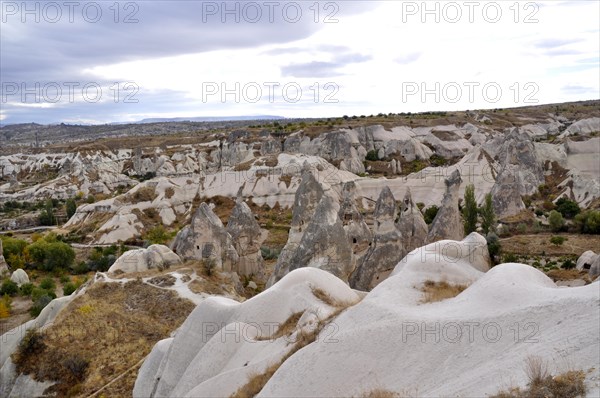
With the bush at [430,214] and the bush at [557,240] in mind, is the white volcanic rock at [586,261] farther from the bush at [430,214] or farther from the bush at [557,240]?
the bush at [430,214]

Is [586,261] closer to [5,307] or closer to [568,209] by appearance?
[568,209]

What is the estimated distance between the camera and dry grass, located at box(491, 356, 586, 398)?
231 inches

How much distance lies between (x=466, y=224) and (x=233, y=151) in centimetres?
4875

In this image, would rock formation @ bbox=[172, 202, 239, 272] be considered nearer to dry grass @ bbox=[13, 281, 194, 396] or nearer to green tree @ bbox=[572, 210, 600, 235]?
dry grass @ bbox=[13, 281, 194, 396]

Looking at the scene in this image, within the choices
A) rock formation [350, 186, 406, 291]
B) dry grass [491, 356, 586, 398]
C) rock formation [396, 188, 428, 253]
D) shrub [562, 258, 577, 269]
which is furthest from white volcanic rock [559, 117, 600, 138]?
dry grass [491, 356, 586, 398]

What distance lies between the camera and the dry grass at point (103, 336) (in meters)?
15.7

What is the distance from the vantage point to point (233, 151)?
239ft

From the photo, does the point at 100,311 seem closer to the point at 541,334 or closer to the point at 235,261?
the point at 235,261

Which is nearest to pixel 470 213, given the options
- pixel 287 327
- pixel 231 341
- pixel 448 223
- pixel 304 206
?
pixel 448 223

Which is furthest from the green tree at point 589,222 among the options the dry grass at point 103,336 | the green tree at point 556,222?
the dry grass at point 103,336

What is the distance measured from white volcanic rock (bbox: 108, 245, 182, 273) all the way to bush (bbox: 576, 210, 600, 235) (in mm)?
22983

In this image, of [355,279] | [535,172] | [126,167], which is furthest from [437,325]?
[126,167]

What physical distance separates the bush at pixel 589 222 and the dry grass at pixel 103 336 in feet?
76.1

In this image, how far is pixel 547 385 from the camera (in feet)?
19.8
